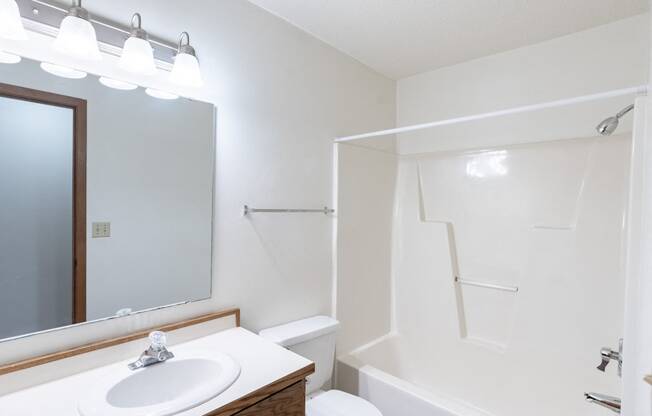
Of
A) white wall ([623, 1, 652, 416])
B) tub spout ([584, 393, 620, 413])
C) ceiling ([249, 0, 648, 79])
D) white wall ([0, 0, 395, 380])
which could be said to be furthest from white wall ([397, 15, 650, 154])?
tub spout ([584, 393, 620, 413])

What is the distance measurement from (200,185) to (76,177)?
456mm

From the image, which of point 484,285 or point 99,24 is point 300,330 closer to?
point 484,285

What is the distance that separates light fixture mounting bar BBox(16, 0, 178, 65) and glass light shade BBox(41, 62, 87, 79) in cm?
11

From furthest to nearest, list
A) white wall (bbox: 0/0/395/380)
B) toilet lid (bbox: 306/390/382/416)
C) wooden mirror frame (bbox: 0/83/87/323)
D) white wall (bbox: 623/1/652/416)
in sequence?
1. toilet lid (bbox: 306/390/382/416)
2. white wall (bbox: 0/0/395/380)
3. wooden mirror frame (bbox: 0/83/87/323)
4. white wall (bbox: 623/1/652/416)

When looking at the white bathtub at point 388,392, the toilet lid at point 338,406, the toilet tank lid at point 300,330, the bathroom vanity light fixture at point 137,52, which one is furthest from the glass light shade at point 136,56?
the white bathtub at point 388,392

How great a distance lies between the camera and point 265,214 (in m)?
1.76

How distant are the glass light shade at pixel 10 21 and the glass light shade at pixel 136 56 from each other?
0.28 metres

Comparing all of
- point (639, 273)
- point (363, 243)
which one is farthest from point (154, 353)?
point (639, 273)

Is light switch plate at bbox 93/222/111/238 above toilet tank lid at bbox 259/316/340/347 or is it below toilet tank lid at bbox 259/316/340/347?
above

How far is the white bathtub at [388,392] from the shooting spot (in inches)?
64.5

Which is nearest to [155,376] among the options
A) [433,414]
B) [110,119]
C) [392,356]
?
[110,119]

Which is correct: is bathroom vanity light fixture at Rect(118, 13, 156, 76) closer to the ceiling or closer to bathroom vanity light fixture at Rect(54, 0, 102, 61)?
bathroom vanity light fixture at Rect(54, 0, 102, 61)

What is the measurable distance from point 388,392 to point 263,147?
1515mm

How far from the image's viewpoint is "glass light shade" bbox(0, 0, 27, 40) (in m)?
0.98
